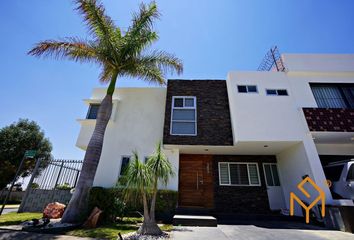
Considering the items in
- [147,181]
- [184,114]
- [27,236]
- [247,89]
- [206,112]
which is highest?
[247,89]

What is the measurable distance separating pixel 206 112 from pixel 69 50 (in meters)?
6.85

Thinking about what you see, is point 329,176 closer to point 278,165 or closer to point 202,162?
point 278,165

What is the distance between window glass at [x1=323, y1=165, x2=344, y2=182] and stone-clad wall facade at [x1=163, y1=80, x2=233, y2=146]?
13.6ft

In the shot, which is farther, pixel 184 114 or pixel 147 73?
pixel 184 114

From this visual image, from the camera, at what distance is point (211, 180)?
31.0 feet

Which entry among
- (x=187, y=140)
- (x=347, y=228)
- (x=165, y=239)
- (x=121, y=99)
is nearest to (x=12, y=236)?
(x=165, y=239)

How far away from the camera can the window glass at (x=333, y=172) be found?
696 centimetres

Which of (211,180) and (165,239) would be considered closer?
(165,239)

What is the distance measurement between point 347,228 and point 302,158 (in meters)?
2.90

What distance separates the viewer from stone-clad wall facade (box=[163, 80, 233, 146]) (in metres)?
8.74

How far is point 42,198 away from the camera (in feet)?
26.7

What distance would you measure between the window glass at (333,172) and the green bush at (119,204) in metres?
6.61

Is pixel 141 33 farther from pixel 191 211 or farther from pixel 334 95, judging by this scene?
pixel 334 95

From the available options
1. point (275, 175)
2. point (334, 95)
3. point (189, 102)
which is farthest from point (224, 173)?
point (334, 95)
